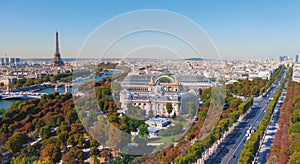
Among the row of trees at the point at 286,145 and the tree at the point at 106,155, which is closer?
the row of trees at the point at 286,145

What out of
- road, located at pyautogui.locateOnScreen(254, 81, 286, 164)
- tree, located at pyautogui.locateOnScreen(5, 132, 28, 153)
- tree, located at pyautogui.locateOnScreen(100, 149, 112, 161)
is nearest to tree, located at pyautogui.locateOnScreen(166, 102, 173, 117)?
road, located at pyautogui.locateOnScreen(254, 81, 286, 164)

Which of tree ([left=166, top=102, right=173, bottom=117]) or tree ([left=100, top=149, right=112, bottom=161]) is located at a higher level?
tree ([left=166, top=102, right=173, bottom=117])

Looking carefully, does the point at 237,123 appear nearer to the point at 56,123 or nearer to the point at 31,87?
the point at 56,123

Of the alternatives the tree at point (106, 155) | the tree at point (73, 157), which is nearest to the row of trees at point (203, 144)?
the tree at point (106, 155)

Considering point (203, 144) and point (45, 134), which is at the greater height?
point (203, 144)

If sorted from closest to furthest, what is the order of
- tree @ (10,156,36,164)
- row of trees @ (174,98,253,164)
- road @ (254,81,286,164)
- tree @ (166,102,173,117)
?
tree @ (10,156,36,164) < row of trees @ (174,98,253,164) < road @ (254,81,286,164) < tree @ (166,102,173,117)

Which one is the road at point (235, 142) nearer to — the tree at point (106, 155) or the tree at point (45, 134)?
the tree at point (106, 155)

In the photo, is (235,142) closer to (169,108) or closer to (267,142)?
(267,142)

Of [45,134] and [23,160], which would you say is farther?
[45,134]

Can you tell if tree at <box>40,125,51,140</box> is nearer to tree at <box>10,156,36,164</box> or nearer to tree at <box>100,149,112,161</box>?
tree at <box>10,156,36,164</box>

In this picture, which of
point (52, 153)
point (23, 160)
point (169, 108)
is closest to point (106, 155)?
point (52, 153)

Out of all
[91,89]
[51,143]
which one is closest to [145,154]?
[51,143]
